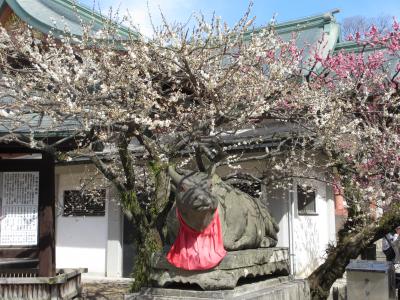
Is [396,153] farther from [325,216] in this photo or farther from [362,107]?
[325,216]

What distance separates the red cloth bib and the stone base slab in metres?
0.27

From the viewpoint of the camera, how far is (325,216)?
47.8 feet

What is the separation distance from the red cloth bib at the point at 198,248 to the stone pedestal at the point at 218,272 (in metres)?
0.09

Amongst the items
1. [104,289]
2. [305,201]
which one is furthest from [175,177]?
[305,201]

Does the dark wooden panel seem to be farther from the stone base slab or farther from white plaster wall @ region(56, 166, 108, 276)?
white plaster wall @ region(56, 166, 108, 276)

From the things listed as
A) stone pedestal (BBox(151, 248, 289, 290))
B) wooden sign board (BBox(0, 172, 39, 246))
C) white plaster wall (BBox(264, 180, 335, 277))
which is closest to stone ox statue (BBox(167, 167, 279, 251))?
stone pedestal (BBox(151, 248, 289, 290))

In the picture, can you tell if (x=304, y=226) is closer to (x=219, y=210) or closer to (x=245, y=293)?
(x=245, y=293)

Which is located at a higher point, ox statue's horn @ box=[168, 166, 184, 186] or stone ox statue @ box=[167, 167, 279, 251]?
ox statue's horn @ box=[168, 166, 184, 186]

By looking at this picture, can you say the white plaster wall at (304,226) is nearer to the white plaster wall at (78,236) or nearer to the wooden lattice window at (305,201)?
the wooden lattice window at (305,201)

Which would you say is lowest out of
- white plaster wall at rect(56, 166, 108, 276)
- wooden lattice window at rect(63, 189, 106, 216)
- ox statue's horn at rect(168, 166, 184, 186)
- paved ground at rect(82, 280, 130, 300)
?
paved ground at rect(82, 280, 130, 300)

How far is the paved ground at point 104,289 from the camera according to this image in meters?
10.9

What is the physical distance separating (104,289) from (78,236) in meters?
3.46

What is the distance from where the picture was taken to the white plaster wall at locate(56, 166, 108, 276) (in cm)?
1473

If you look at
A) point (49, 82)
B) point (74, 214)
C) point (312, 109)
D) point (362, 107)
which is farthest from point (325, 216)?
point (49, 82)
